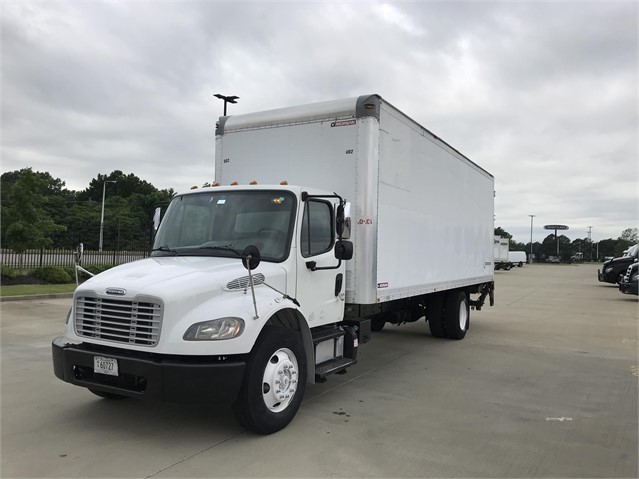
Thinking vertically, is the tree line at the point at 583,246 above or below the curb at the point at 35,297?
above

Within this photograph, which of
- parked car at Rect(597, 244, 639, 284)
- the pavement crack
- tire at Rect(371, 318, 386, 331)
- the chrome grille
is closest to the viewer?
the pavement crack

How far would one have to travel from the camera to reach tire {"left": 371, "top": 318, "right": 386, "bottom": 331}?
8.94 metres

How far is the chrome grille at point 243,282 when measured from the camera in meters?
4.48

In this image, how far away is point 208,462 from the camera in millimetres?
4000

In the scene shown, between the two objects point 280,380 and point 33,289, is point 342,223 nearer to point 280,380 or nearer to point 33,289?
point 280,380

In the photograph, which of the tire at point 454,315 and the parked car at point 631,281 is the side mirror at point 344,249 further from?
the parked car at point 631,281

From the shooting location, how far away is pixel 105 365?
4.32 meters

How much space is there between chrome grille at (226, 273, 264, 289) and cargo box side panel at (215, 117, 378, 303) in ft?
5.73

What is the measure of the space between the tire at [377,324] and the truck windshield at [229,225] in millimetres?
4148

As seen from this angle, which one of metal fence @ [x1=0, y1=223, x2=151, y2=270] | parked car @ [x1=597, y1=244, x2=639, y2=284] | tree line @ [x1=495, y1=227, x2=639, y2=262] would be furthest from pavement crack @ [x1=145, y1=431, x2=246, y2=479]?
tree line @ [x1=495, y1=227, x2=639, y2=262]

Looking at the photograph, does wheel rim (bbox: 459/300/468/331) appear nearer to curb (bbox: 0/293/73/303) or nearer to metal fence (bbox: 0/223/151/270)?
curb (bbox: 0/293/73/303)

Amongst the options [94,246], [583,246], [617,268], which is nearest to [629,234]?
[583,246]

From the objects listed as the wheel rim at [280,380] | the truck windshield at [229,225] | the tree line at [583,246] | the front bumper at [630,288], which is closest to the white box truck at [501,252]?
the front bumper at [630,288]

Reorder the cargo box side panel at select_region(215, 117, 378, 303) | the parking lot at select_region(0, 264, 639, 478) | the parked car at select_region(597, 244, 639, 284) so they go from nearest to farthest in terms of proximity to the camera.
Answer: the parking lot at select_region(0, 264, 639, 478)
the cargo box side panel at select_region(215, 117, 378, 303)
the parked car at select_region(597, 244, 639, 284)
